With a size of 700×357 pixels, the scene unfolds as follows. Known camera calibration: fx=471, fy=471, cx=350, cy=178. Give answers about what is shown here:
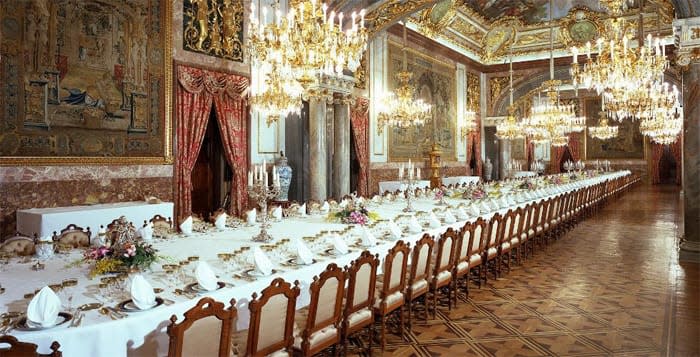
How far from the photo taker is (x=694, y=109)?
6.84m

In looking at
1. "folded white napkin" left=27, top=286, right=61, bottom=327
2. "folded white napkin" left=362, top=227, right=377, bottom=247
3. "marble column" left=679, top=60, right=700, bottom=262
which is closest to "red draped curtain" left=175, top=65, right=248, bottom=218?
"folded white napkin" left=362, top=227, right=377, bottom=247

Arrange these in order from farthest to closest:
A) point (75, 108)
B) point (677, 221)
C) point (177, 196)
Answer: point (677, 221) < point (177, 196) < point (75, 108)

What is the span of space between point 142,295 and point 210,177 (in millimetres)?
7516

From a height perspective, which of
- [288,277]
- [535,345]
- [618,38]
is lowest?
[535,345]

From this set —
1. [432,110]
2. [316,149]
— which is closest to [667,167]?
[432,110]

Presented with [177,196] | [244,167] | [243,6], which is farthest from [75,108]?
[243,6]

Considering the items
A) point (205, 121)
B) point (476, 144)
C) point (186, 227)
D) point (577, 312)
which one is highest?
point (476, 144)

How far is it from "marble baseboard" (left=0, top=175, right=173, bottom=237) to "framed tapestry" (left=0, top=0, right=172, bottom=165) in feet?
0.98

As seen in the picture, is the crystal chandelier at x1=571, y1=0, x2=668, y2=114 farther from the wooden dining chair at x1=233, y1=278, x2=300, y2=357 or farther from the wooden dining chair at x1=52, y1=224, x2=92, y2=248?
the wooden dining chair at x1=52, y1=224, x2=92, y2=248

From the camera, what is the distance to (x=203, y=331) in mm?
2178

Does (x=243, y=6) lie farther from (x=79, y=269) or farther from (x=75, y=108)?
(x=79, y=269)

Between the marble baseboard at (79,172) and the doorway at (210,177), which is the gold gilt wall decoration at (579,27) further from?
the marble baseboard at (79,172)

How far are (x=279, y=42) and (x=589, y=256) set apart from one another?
5694mm

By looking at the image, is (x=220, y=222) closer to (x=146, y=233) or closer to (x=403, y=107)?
(x=146, y=233)
